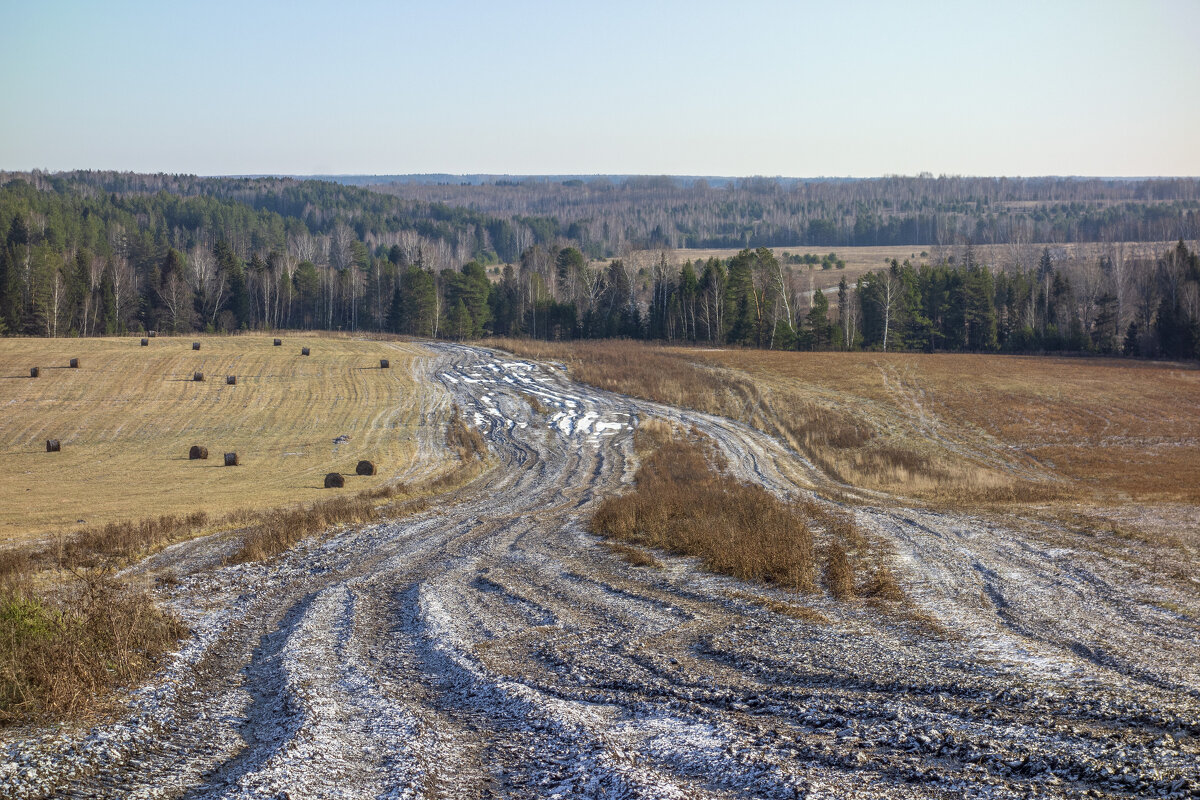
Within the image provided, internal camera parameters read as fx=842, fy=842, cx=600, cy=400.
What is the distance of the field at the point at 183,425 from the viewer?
26.5 meters

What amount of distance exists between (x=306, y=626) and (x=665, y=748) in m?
6.27

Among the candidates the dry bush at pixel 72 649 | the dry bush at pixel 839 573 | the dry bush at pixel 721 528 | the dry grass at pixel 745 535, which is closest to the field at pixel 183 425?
the dry bush at pixel 72 649

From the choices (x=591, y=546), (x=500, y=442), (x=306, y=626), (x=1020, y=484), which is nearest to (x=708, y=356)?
(x=500, y=442)

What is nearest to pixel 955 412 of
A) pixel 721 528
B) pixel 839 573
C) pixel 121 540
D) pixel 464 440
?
pixel 464 440

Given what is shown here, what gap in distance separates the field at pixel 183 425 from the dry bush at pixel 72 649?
11.2 meters

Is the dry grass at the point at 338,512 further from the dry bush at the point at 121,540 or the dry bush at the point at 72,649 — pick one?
the dry bush at the point at 72,649

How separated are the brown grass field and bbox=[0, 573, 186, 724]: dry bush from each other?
847 inches

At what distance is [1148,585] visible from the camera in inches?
514

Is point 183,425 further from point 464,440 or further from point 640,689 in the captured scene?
point 640,689

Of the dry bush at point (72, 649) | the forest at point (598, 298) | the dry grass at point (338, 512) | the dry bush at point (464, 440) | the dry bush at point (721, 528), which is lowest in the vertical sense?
the dry bush at point (464, 440)

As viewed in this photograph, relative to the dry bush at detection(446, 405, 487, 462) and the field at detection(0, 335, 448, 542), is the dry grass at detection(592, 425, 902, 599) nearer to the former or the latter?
the dry bush at detection(446, 405, 487, 462)

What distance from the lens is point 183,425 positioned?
4278 cm

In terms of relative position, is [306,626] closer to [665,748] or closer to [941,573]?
[665,748]

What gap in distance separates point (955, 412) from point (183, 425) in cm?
4233
